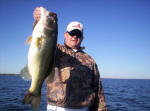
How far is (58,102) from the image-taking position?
4.37m

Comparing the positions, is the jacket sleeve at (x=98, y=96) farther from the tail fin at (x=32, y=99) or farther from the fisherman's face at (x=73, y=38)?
the tail fin at (x=32, y=99)

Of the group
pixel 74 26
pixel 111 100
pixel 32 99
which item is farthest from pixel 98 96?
pixel 111 100

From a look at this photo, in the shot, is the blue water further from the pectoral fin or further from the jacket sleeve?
the pectoral fin

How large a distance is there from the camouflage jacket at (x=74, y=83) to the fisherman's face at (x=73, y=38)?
0.46 ft

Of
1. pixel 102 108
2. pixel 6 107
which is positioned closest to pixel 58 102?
pixel 102 108

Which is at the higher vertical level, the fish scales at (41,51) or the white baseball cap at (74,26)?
the white baseball cap at (74,26)

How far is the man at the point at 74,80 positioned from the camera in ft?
14.5

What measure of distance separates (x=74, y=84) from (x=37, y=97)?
1.22m

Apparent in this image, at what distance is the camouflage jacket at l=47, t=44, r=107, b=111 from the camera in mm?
4418

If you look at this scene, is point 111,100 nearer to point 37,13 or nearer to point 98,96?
point 98,96

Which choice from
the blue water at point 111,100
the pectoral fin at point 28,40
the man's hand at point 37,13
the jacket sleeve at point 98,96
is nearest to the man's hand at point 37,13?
the man's hand at point 37,13

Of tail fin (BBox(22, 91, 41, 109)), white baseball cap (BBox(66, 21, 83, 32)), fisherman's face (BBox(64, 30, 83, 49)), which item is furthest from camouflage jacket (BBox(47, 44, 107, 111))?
tail fin (BBox(22, 91, 41, 109))

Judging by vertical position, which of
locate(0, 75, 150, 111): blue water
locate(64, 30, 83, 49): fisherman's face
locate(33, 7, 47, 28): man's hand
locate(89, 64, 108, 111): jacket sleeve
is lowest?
locate(0, 75, 150, 111): blue water

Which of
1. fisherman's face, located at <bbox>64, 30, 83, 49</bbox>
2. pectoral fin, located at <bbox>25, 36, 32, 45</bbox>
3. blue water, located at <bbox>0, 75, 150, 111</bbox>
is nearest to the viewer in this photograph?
pectoral fin, located at <bbox>25, 36, 32, 45</bbox>
